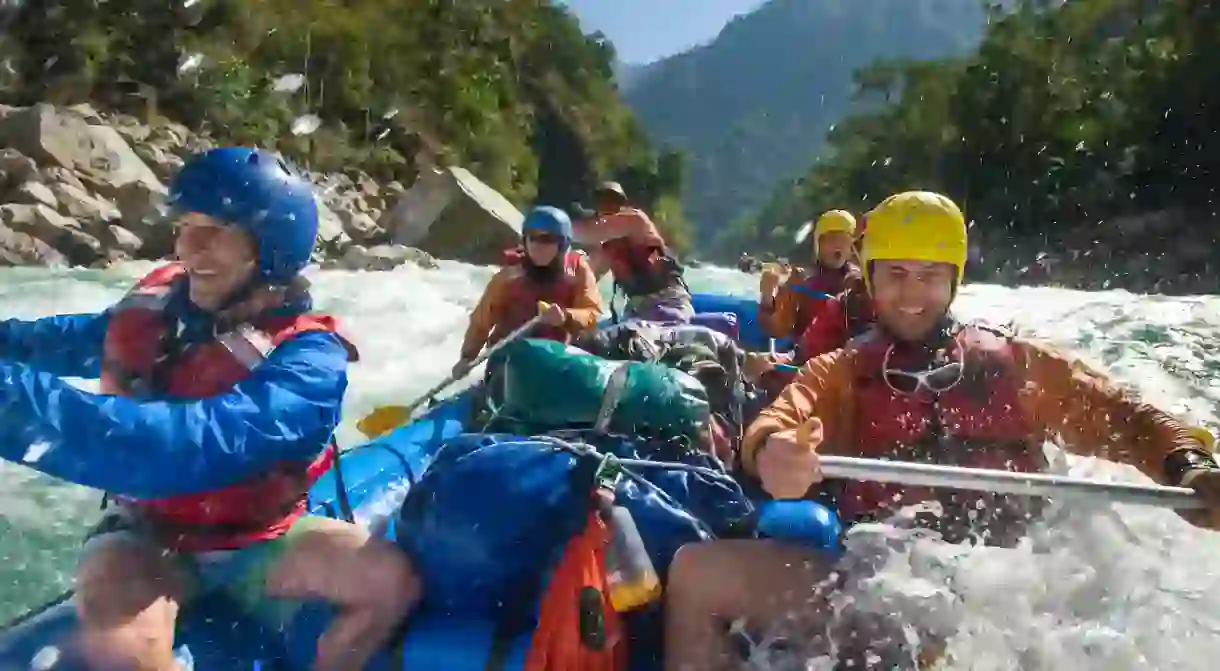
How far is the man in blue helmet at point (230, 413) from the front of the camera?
2.01m

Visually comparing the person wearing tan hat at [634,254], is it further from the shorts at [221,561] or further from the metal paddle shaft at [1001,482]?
the shorts at [221,561]

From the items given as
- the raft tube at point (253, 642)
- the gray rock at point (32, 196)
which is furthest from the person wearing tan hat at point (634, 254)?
the gray rock at point (32, 196)

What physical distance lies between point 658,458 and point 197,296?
1215 millimetres

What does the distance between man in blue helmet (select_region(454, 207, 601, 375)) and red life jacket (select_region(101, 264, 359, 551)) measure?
289 centimetres

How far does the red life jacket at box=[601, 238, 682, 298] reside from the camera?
550 cm

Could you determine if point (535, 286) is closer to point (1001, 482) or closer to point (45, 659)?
point (1001, 482)

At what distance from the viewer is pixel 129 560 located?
209 centimetres

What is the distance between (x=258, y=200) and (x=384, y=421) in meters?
2.57

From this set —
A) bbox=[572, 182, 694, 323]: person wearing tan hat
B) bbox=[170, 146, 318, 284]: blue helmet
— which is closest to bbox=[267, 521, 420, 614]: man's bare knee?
bbox=[170, 146, 318, 284]: blue helmet

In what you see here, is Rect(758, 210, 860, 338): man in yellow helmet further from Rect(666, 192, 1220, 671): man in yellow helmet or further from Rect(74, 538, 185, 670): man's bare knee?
Rect(74, 538, 185, 670): man's bare knee

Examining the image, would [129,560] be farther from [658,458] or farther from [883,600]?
[883,600]

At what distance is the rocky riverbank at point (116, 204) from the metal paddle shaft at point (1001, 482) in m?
8.17

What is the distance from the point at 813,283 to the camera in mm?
5633

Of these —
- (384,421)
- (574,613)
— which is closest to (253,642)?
(574,613)
